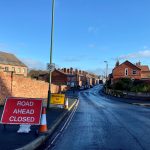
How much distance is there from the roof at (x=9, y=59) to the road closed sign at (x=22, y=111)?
323ft

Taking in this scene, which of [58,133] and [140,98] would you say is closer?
[58,133]

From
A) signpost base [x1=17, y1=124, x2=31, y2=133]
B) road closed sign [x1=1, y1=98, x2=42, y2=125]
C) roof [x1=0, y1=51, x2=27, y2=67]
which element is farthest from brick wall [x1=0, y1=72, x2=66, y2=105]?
roof [x1=0, y1=51, x2=27, y2=67]

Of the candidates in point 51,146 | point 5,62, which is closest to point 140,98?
point 51,146

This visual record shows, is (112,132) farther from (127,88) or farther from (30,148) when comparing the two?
(127,88)

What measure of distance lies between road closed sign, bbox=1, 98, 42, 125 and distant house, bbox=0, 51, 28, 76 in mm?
98281

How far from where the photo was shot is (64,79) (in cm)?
15900

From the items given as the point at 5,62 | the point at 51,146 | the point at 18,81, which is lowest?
the point at 51,146

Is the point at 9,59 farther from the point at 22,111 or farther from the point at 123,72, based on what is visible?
the point at 22,111

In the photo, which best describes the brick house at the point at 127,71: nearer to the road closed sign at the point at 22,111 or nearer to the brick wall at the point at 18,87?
the brick wall at the point at 18,87

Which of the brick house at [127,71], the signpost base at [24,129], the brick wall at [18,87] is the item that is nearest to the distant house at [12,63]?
the brick house at [127,71]

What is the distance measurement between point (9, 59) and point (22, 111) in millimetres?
107389

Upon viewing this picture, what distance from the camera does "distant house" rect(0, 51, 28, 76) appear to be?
373 feet

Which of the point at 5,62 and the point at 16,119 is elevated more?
the point at 5,62

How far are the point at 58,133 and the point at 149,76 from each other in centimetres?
11275
